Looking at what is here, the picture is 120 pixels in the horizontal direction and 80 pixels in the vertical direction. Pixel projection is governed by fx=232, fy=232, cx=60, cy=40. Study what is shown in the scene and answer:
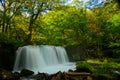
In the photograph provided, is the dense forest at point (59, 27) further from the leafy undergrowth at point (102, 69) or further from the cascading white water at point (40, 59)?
the leafy undergrowth at point (102, 69)

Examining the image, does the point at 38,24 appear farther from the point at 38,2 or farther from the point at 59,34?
the point at 59,34

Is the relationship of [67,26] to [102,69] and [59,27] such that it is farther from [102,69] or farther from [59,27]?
[102,69]

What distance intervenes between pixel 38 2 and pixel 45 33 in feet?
15.4

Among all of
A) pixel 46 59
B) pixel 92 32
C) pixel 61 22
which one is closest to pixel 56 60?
pixel 46 59

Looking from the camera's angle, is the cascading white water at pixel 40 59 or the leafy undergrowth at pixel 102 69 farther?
the cascading white water at pixel 40 59

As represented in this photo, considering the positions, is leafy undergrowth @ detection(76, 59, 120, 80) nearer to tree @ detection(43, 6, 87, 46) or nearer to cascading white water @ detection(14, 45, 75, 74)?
cascading white water @ detection(14, 45, 75, 74)

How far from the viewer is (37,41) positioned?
92.2 feet

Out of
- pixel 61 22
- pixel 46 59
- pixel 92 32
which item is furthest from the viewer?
pixel 61 22

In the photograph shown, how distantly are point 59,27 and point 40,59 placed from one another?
10683 mm

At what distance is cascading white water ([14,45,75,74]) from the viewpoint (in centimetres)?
2103

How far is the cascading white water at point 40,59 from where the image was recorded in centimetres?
2103

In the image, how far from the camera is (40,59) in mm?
23234

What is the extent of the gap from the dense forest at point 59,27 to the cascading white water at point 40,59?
114cm

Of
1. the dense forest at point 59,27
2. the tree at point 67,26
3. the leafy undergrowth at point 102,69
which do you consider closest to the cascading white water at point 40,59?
the dense forest at point 59,27
